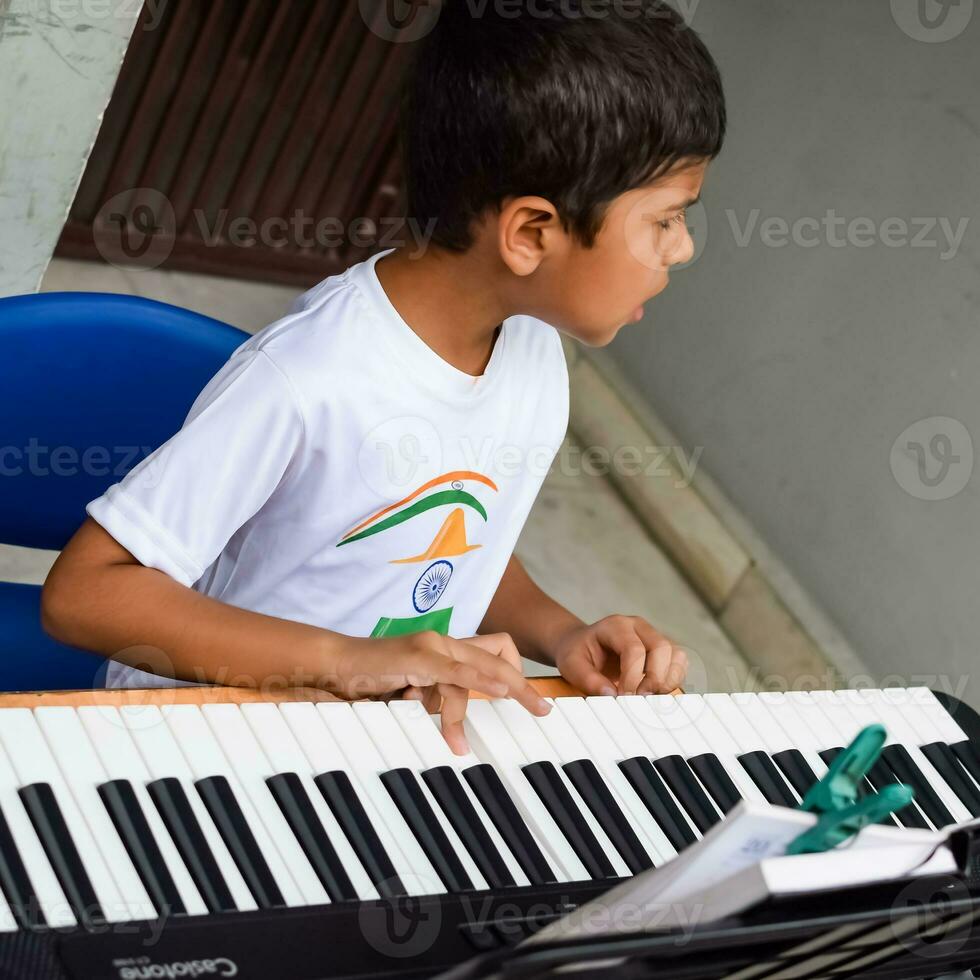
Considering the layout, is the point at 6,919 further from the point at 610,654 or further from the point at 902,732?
the point at 902,732

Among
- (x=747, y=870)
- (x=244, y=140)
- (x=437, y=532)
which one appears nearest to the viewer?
(x=747, y=870)

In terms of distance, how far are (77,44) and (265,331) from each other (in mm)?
872

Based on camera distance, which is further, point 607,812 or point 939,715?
point 939,715

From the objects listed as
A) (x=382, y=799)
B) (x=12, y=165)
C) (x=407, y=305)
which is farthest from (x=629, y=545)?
(x=382, y=799)

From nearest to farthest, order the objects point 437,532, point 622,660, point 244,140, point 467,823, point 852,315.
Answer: point 467,823, point 622,660, point 437,532, point 852,315, point 244,140

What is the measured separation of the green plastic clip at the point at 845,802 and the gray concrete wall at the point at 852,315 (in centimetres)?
214

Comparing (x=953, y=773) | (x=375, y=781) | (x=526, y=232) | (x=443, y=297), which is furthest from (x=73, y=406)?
(x=953, y=773)

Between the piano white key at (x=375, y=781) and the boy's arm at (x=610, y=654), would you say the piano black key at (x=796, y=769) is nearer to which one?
the boy's arm at (x=610, y=654)

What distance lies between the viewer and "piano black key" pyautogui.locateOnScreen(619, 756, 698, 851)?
3.67 ft

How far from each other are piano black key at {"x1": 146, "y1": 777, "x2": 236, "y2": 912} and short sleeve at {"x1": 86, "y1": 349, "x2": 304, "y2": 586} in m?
0.30

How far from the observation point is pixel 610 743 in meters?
1.19

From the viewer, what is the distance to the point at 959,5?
2.75m

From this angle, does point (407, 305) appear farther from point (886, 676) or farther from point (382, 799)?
point (886, 676)

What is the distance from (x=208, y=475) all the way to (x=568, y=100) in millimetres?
456
